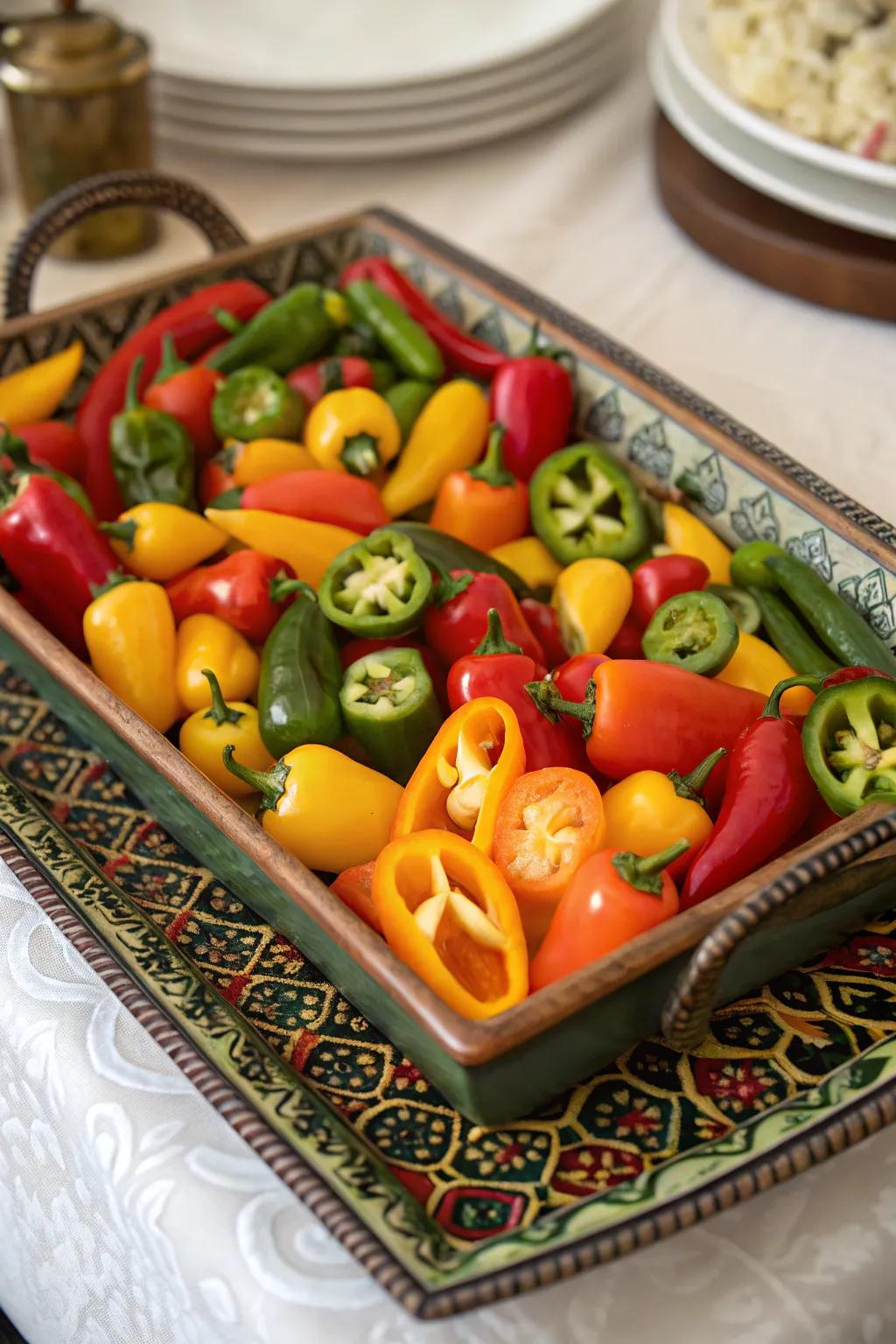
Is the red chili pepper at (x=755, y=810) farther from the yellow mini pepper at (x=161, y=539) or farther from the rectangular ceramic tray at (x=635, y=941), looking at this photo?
the yellow mini pepper at (x=161, y=539)

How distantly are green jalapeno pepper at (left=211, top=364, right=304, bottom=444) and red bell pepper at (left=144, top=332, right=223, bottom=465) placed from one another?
17 mm

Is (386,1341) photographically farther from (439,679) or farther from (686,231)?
(686,231)

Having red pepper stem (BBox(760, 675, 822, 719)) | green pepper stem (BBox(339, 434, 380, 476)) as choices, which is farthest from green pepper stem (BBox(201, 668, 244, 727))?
red pepper stem (BBox(760, 675, 822, 719))

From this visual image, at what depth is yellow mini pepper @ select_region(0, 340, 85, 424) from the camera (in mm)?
1545

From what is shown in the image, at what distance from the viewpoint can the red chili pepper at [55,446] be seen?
1.47 meters

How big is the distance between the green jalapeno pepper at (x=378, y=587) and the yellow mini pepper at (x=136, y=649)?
15 cm

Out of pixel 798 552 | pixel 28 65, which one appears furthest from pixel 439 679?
pixel 28 65

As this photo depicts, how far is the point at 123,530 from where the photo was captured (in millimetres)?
1353

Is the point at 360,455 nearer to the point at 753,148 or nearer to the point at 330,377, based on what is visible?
the point at 330,377

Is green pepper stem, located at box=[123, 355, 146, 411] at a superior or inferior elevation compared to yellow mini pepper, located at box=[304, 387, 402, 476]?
superior

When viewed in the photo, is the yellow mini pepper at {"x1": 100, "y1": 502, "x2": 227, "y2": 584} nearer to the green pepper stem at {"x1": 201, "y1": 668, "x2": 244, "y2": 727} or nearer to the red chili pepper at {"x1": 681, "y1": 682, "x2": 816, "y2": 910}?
the green pepper stem at {"x1": 201, "y1": 668, "x2": 244, "y2": 727}

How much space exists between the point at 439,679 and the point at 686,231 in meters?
0.95

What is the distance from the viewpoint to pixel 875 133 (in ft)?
5.30

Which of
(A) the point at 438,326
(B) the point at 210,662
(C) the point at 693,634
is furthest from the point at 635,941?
(A) the point at 438,326
